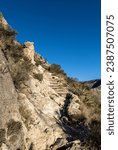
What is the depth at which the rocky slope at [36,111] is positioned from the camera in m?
9.73

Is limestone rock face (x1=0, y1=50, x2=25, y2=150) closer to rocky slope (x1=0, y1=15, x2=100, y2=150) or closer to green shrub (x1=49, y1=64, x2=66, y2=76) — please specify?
rocky slope (x1=0, y1=15, x2=100, y2=150)

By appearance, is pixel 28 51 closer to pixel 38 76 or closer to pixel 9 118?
pixel 38 76

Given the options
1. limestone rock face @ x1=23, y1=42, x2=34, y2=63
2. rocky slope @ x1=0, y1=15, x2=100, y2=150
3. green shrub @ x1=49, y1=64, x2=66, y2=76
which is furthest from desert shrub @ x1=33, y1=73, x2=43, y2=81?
green shrub @ x1=49, y1=64, x2=66, y2=76

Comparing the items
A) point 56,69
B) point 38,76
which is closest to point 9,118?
point 38,76

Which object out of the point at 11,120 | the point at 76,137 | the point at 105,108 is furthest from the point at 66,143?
the point at 105,108

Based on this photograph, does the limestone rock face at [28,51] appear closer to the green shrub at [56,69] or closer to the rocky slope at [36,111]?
the rocky slope at [36,111]

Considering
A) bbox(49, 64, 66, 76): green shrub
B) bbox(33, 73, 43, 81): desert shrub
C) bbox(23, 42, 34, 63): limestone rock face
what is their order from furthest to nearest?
bbox(49, 64, 66, 76): green shrub, bbox(23, 42, 34, 63): limestone rock face, bbox(33, 73, 43, 81): desert shrub

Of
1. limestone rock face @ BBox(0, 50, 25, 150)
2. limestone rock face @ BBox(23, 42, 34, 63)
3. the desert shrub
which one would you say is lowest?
limestone rock face @ BBox(0, 50, 25, 150)

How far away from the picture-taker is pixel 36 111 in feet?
39.4

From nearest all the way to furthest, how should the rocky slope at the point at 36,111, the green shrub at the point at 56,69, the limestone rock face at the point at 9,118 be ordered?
the limestone rock face at the point at 9,118 < the rocky slope at the point at 36,111 < the green shrub at the point at 56,69

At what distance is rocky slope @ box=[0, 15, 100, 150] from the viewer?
9.73 m

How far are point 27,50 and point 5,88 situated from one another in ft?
24.8

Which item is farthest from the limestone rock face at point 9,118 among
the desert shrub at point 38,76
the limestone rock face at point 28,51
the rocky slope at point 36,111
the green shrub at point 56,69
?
the green shrub at point 56,69

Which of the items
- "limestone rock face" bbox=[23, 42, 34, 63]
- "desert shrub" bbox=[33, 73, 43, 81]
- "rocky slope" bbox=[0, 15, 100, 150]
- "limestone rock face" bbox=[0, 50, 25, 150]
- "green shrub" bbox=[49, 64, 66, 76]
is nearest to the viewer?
"limestone rock face" bbox=[0, 50, 25, 150]
